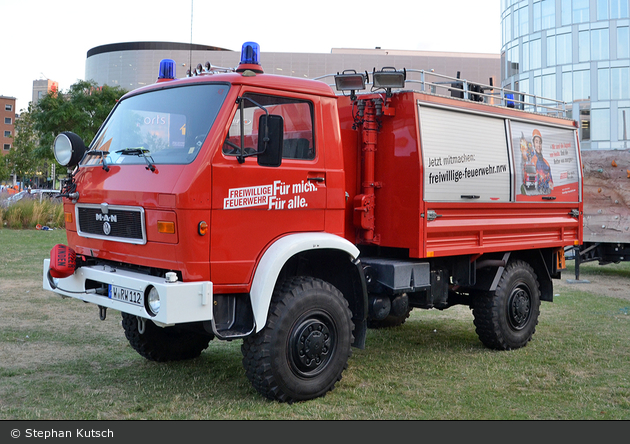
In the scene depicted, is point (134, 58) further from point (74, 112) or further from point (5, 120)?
point (5, 120)

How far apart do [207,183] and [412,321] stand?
5091 mm

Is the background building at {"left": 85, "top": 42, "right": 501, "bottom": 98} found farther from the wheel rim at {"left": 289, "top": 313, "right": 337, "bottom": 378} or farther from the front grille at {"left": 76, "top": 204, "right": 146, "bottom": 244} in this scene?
the wheel rim at {"left": 289, "top": 313, "right": 337, "bottom": 378}

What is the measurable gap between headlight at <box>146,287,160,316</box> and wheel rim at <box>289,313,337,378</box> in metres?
1.09

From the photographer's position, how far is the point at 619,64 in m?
35.7

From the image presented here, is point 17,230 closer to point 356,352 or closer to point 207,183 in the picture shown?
point 356,352

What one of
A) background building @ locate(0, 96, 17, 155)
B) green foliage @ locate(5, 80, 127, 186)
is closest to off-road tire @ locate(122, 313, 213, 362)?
green foliage @ locate(5, 80, 127, 186)

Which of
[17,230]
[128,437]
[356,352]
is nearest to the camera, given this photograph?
[128,437]

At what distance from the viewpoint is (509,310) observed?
22.8ft

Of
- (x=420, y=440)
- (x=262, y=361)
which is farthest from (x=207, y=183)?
(x=420, y=440)

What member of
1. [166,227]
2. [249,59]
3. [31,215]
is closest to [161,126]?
[249,59]

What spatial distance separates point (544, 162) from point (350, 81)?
117 inches

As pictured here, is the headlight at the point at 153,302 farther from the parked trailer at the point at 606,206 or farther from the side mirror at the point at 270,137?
the parked trailer at the point at 606,206

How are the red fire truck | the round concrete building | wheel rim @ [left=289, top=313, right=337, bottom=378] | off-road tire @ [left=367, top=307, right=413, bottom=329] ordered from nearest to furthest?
1. the red fire truck
2. wheel rim @ [left=289, top=313, right=337, bottom=378]
3. off-road tire @ [left=367, top=307, right=413, bottom=329]
4. the round concrete building

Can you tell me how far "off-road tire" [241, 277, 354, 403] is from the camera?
468 centimetres
